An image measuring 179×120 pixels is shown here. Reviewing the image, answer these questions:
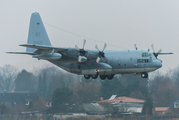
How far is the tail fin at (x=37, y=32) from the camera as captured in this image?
39.9m

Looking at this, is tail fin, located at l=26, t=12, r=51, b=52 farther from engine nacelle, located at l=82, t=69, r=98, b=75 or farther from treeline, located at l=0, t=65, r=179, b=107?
treeline, located at l=0, t=65, r=179, b=107

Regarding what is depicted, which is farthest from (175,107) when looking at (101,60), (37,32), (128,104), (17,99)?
(17,99)

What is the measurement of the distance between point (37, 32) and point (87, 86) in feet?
47.7

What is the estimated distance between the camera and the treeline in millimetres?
50969

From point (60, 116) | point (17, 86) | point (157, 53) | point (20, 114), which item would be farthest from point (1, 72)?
point (157, 53)

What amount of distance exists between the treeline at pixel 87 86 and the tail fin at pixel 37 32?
1288 centimetres

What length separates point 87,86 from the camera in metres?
50.7

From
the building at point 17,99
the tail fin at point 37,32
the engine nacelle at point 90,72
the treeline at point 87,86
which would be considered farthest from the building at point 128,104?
the tail fin at point 37,32

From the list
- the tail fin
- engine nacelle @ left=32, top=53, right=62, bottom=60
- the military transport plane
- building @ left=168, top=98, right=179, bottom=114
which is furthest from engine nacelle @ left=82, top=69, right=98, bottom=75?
building @ left=168, top=98, right=179, bottom=114

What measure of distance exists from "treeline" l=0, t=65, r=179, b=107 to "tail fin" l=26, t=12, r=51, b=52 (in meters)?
12.9

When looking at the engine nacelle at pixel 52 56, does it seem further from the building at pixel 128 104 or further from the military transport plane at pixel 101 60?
the building at pixel 128 104

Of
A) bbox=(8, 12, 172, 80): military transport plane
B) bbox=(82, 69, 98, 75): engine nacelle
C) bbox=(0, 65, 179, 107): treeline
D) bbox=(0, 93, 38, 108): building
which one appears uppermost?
bbox=(8, 12, 172, 80): military transport plane

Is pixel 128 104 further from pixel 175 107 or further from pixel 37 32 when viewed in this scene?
pixel 37 32

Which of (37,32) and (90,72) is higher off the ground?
(37,32)
